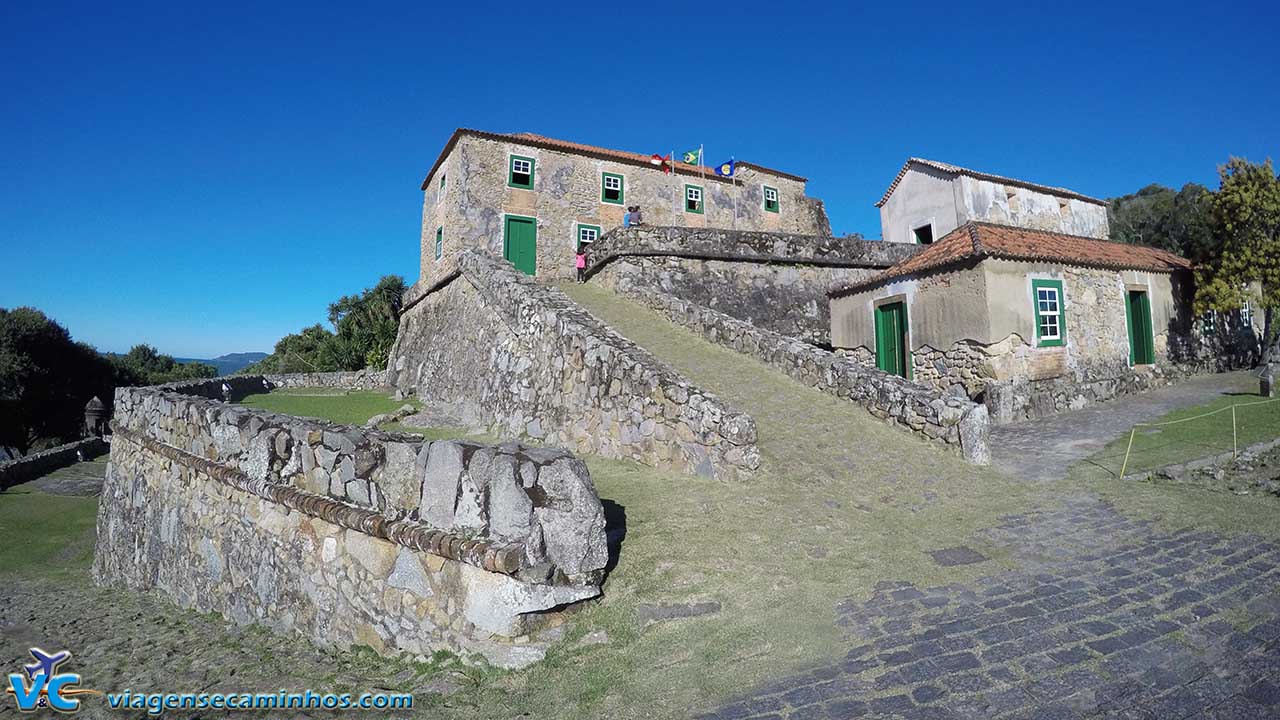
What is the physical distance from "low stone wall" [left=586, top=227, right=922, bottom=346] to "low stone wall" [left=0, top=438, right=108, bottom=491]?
15843mm

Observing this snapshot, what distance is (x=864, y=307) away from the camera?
1571cm

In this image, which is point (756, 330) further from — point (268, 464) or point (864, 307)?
point (268, 464)

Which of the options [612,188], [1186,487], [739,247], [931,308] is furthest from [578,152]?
[1186,487]

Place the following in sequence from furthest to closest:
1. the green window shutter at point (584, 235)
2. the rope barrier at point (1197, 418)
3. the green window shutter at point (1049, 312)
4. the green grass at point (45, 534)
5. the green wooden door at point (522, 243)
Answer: the green window shutter at point (584, 235)
the green wooden door at point (522, 243)
the green window shutter at point (1049, 312)
the green grass at point (45, 534)
the rope barrier at point (1197, 418)

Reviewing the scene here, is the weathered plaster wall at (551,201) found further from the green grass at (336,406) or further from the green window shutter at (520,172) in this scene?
the green grass at (336,406)

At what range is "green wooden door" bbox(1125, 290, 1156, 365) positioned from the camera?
1561cm

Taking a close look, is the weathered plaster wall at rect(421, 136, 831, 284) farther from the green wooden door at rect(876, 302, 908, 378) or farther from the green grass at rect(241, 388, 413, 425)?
the green wooden door at rect(876, 302, 908, 378)

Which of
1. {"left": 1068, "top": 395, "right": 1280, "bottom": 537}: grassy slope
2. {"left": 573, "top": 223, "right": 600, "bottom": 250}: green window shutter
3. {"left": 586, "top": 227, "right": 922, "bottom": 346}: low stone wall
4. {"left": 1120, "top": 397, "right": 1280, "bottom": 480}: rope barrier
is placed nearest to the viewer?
{"left": 1068, "top": 395, "right": 1280, "bottom": 537}: grassy slope

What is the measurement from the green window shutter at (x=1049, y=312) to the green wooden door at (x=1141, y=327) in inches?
149

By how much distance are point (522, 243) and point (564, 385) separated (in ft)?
46.1

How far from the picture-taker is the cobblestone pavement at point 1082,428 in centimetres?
841

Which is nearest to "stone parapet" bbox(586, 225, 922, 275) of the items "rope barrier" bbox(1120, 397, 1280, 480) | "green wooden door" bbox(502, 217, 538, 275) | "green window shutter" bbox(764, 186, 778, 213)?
"green wooden door" bbox(502, 217, 538, 275)

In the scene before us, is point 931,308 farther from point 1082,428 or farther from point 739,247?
point 739,247

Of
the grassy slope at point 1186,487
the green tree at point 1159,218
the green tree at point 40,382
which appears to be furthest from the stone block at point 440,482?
the green tree at point 40,382
